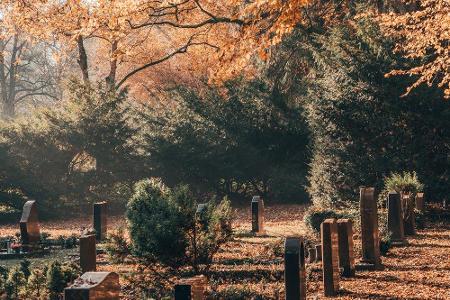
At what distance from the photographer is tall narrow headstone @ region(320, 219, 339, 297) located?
39.1ft

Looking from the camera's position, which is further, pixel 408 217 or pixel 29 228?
pixel 29 228

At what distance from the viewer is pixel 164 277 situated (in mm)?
12750

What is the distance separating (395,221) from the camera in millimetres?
17516

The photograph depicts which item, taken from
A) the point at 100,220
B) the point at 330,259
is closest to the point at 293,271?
the point at 330,259

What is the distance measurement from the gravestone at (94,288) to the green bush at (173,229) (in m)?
4.56

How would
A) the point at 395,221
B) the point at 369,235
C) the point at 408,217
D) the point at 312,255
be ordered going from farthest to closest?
the point at 408,217 < the point at 395,221 < the point at 312,255 < the point at 369,235

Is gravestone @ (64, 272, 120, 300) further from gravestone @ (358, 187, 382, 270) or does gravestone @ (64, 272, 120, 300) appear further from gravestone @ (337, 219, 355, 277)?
gravestone @ (358, 187, 382, 270)

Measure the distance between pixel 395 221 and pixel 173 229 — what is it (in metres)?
6.81

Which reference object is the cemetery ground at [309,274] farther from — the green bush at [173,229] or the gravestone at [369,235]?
the green bush at [173,229]

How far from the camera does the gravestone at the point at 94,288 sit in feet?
24.0

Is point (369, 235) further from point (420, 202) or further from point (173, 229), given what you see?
point (420, 202)

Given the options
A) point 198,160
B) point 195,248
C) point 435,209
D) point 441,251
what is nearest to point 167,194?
point 195,248

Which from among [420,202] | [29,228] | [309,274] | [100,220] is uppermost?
[420,202]

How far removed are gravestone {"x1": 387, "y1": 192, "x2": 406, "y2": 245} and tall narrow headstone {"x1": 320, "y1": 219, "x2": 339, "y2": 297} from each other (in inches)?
218
